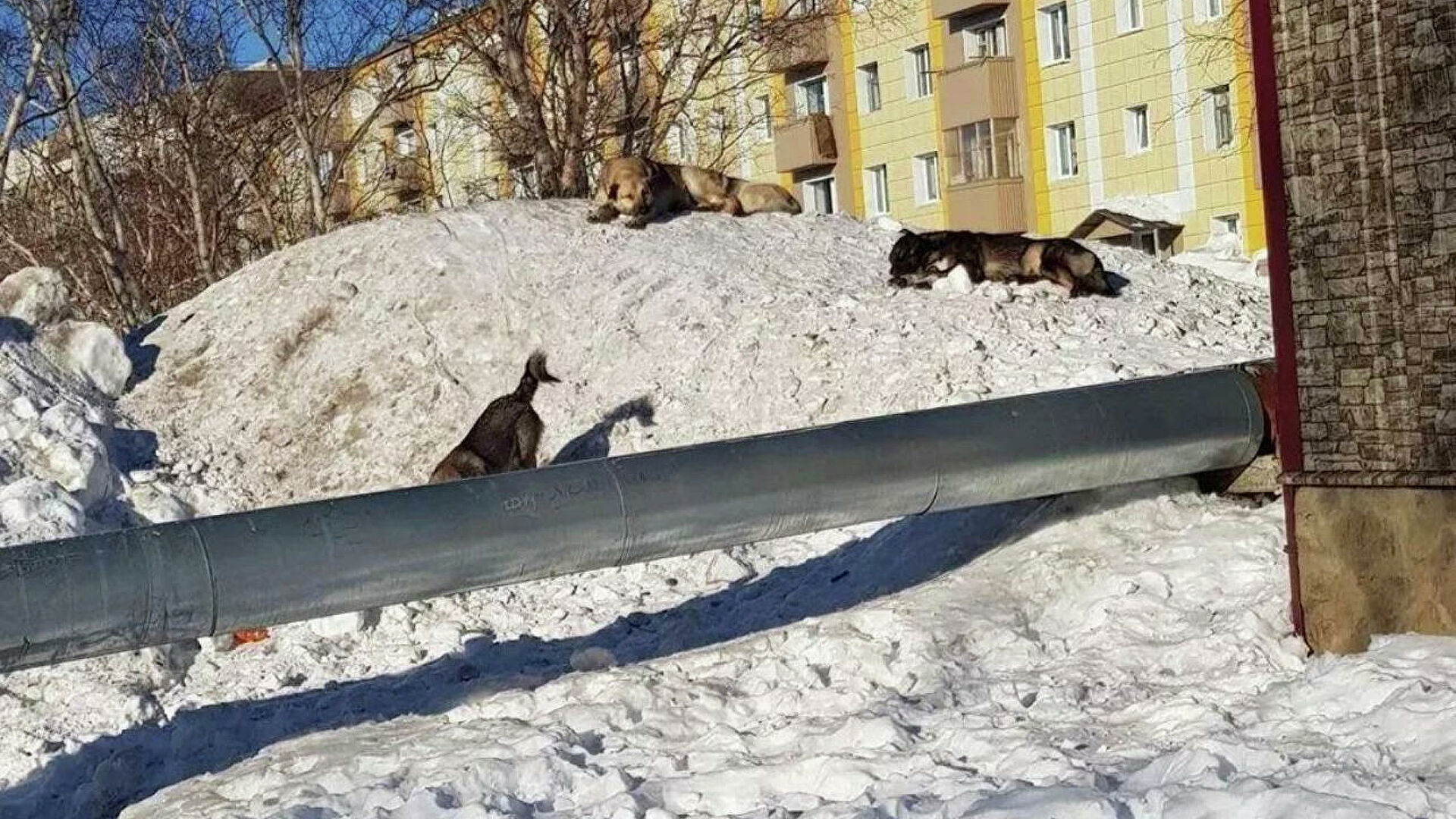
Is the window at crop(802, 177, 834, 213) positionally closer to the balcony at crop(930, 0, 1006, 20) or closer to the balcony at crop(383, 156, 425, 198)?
the balcony at crop(930, 0, 1006, 20)

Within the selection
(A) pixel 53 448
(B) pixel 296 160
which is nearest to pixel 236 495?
(A) pixel 53 448

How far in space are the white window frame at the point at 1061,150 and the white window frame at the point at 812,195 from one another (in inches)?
273

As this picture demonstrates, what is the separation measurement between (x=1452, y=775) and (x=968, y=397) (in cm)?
662

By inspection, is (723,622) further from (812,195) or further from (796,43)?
(812,195)

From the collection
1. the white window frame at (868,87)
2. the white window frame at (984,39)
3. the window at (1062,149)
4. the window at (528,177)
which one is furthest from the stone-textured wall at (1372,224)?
the white window frame at (868,87)

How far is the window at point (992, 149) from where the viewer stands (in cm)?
4125

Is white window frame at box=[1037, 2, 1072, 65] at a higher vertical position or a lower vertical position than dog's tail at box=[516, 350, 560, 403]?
higher

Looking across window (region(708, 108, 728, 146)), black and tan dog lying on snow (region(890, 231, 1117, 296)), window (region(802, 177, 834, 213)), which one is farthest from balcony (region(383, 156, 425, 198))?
black and tan dog lying on snow (region(890, 231, 1117, 296))

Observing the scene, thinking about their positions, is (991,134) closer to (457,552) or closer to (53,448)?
(53,448)

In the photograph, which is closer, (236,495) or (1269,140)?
(1269,140)

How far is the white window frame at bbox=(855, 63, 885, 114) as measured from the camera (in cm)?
4512

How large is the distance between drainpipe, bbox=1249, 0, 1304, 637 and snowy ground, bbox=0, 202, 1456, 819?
0.59 metres

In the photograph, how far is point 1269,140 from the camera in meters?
7.04

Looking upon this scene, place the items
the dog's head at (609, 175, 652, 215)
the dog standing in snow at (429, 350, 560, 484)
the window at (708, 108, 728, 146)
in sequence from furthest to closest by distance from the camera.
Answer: the window at (708, 108, 728, 146) → the dog's head at (609, 175, 652, 215) → the dog standing in snow at (429, 350, 560, 484)
